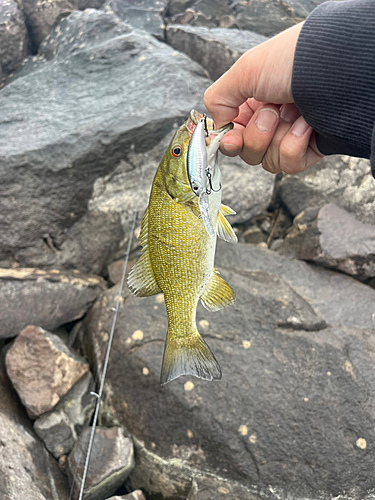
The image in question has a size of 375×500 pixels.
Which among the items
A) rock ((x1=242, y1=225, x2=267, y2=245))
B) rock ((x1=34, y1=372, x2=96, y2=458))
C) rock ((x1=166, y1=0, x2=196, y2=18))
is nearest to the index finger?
rock ((x1=34, y1=372, x2=96, y2=458))

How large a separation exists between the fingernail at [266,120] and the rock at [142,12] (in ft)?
16.6

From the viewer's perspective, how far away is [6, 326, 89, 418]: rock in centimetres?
313

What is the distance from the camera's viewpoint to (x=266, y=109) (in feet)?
6.02

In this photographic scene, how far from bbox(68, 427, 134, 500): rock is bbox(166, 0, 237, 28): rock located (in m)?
6.52

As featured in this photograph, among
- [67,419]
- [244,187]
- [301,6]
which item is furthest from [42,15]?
[67,419]

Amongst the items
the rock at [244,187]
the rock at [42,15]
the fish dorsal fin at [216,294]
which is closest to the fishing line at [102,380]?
the rock at [244,187]

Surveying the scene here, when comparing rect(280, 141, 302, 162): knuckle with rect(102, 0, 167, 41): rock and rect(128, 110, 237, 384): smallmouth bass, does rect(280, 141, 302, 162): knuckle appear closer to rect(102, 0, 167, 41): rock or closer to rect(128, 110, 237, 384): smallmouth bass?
rect(128, 110, 237, 384): smallmouth bass

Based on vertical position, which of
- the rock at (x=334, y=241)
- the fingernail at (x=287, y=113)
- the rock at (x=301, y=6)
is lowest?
the rock at (x=334, y=241)

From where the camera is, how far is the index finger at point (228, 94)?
1.73 metres

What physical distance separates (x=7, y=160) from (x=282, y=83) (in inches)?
114

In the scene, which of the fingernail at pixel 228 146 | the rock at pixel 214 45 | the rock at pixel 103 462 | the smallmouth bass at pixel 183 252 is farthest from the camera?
the rock at pixel 214 45

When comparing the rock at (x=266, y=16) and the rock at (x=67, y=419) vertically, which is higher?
the rock at (x=266, y=16)

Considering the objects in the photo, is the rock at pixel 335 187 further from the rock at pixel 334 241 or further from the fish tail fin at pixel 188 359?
the fish tail fin at pixel 188 359

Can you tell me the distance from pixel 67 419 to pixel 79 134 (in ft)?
8.98
